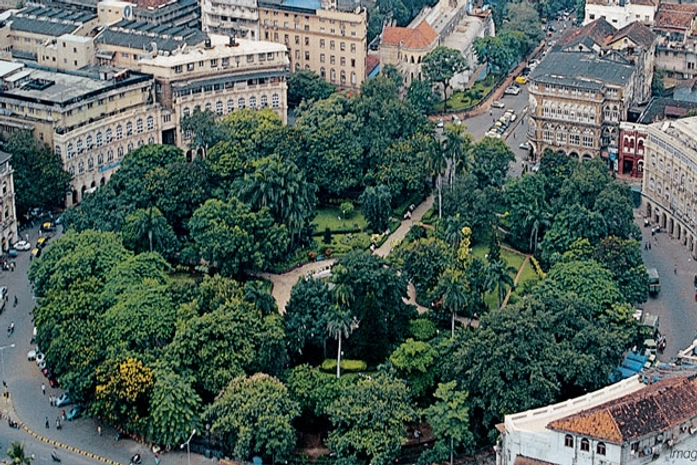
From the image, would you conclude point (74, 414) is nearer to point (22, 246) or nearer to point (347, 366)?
point (347, 366)

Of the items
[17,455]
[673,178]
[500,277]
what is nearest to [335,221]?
[500,277]

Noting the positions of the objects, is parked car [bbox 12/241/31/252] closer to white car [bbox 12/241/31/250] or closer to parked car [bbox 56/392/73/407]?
white car [bbox 12/241/31/250]

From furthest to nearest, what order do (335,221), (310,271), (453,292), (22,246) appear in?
(335,221) < (22,246) < (310,271) < (453,292)

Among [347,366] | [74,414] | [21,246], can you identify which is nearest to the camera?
[74,414]

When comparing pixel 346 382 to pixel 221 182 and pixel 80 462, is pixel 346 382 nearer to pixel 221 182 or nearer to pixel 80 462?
pixel 80 462

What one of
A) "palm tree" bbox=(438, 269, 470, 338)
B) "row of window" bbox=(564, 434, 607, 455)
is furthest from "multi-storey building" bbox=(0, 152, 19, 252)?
"row of window" bbox=(564, 434, 607, 455)
